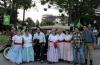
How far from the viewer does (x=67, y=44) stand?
18891mm

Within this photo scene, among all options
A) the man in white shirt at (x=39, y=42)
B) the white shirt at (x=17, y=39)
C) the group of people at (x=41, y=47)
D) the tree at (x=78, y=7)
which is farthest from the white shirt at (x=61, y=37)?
the tree at (x=78, y=7)

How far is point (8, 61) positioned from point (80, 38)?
4.53 metres

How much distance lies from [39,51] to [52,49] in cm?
78

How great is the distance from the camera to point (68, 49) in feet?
61.9

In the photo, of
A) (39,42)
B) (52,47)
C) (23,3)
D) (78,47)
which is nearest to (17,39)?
(39,42)

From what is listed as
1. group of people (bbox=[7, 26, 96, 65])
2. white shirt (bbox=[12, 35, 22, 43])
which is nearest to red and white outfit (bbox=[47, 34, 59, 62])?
group of people (bbox=[7, 26, 96, 65])

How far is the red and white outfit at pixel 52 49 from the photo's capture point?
18.7 metres

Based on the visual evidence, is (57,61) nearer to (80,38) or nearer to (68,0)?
(80,38)

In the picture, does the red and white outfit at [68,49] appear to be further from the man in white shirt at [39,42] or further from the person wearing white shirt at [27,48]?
the person wearing white shirt at [27,48]

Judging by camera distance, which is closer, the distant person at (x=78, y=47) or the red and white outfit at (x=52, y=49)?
the distant person at (x=78, y=47)

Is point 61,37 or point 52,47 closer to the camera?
point 52,47

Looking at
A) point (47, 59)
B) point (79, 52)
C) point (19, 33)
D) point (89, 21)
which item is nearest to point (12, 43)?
point (19, 33)

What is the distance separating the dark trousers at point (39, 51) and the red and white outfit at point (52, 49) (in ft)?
1.23

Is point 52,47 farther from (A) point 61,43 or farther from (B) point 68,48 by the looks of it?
(B) point 68,48
